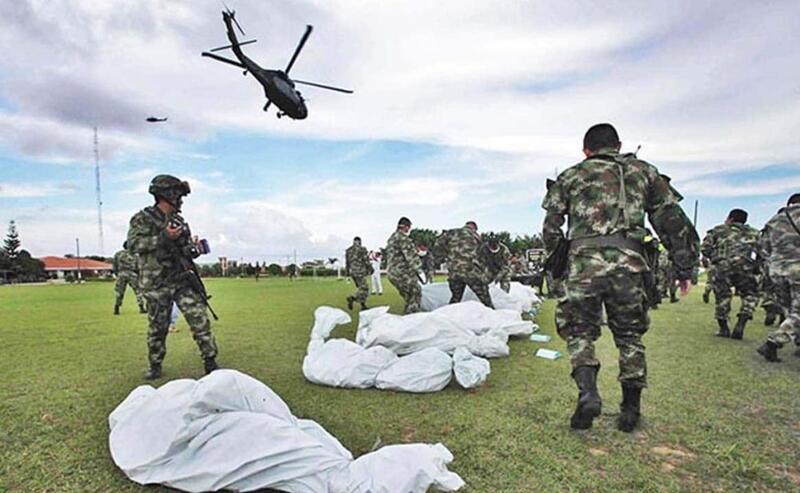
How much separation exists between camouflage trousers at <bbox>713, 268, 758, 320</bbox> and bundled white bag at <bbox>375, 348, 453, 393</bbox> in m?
Answer: 4.57

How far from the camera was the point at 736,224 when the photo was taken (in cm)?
654

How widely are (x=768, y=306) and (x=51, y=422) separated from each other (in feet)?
29.1

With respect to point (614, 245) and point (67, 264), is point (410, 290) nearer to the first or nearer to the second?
point (614, 245)

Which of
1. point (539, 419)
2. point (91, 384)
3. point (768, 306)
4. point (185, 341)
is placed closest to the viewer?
point (539, 419)

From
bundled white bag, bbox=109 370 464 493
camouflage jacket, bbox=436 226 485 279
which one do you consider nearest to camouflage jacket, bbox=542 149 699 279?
bundled white bag, bbox=109 370 464 493

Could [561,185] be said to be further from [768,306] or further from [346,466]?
[768,306]

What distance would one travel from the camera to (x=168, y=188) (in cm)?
437

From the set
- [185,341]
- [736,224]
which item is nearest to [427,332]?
[185,341]

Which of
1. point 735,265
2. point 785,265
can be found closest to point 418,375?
point 785,265

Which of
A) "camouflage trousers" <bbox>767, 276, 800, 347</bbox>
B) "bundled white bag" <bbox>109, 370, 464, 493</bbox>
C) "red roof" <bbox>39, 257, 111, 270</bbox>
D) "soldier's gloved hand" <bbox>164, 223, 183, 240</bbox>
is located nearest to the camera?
"bundled white bag" <bbox>109, 370, 464, 493</bbox>

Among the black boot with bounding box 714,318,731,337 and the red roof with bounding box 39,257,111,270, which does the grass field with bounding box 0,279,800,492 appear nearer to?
the black boot with bounding box 714,318,731,337

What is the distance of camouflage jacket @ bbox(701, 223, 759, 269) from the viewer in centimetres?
625

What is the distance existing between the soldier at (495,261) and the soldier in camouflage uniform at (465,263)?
0.17m

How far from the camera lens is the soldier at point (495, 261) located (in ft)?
27.3
